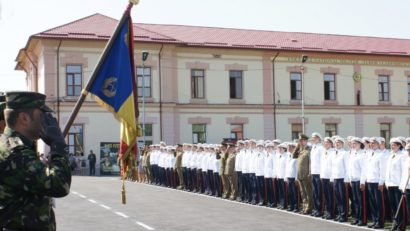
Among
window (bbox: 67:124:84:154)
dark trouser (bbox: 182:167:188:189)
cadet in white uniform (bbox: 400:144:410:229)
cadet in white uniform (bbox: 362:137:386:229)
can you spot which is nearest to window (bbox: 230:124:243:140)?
window (bbox: 67:124:84:154)

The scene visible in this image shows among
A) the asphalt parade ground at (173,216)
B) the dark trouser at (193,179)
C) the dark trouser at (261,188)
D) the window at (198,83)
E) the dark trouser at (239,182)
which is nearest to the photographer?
the asphalt parade ground at (173,216)

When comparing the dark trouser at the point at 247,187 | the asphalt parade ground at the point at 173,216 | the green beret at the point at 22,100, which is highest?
the green beret at the point at 22,100

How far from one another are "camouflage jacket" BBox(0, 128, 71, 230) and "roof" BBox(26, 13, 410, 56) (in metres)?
33.4

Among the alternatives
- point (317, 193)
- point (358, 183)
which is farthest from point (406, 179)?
point (317, 193)

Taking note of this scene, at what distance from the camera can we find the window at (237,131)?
133 ft

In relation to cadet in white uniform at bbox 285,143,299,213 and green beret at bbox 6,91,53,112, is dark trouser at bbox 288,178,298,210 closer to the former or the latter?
cadet in white uniform at bbox 285,143,299,213

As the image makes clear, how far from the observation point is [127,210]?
15508 millimetres

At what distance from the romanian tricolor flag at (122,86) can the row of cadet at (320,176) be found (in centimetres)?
651

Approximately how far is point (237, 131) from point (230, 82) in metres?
3.18

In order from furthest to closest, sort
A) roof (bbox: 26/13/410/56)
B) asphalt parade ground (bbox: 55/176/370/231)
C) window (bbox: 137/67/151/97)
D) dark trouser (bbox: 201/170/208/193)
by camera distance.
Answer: window (bbox: 137/67/151/97), roof (bbox: 26/13/410/56), dark trouser (bbox: 201/170/208/193), asphalt parade ground (bbox: 55/176/370/231)

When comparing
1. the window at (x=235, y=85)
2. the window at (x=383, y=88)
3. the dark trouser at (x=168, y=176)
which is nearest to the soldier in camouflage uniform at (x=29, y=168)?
the dark trouser at (x=168, y=176)

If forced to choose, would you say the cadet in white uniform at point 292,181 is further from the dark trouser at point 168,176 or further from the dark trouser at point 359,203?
the dark trouser at point 168,176

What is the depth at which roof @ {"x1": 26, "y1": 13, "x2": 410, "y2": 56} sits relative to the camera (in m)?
37.8

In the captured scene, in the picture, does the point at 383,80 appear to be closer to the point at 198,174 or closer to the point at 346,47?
the point at 346,47
